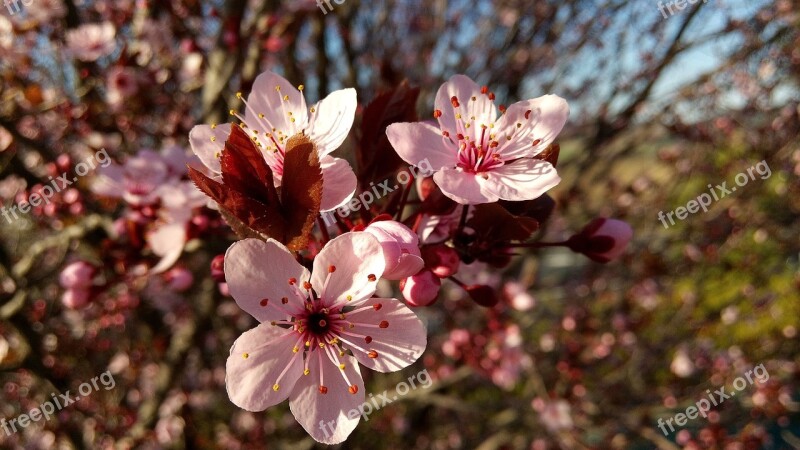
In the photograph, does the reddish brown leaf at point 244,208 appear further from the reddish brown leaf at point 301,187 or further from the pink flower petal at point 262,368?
the pink flower petal at point 262,368

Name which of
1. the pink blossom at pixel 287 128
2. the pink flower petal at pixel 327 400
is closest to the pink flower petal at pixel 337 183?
the pink blossom at pixel 287 128

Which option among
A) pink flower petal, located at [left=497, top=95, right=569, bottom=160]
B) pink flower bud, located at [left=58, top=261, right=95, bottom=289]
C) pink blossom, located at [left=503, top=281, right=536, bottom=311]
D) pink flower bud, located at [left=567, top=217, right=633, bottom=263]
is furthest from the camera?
pink blossom, located at [left=503, top=281, right=536, bottom=311]

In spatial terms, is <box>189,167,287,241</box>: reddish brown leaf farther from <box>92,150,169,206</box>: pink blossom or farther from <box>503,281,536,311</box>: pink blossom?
<box>503,281,536,311</box>: pink blossom

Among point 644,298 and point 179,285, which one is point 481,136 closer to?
point 179,285

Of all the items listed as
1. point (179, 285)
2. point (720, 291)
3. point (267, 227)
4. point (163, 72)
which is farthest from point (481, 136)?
point (720, 291)

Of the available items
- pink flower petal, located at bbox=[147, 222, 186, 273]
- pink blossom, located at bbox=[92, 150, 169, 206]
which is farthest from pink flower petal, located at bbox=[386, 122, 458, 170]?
pink blossom, located at bbox=[92, 150, 169, 206]
